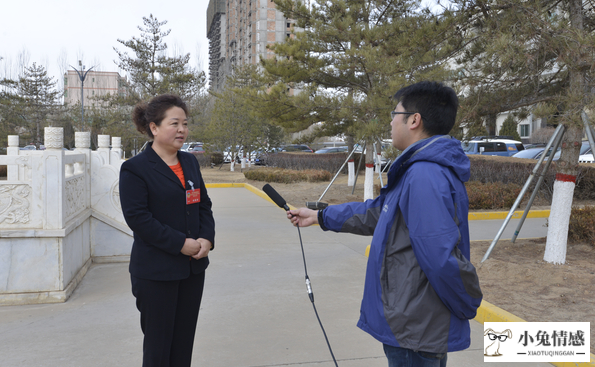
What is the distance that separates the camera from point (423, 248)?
5.86ft

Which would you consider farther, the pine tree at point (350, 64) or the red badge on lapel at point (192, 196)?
the pine tree at point (350, 64)

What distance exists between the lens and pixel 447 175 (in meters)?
1.87

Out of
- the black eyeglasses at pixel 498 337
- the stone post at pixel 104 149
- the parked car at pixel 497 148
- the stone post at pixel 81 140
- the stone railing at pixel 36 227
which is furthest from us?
the parked car at pixel 497 148

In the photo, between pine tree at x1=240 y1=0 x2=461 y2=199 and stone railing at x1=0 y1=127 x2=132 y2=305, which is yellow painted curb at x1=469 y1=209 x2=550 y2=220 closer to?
pine tree at x1=240 y1=0 x2=461 y2=199

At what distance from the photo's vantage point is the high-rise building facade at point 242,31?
69875mm

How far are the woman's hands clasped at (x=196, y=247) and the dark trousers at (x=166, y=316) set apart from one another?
0.16m

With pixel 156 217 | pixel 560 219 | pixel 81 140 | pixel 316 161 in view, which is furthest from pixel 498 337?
pixel 316 161

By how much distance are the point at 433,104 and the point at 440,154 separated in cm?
26

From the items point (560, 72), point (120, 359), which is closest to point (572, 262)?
point (560, 72)

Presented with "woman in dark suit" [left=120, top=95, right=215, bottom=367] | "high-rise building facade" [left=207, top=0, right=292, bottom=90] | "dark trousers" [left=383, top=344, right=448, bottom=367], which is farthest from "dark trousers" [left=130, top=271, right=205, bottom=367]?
"high-rise building facade" [left=207, top=0, right=292, bottom=90]

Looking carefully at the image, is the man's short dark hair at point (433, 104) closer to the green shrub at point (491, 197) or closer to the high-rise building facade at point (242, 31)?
the green shrub at point (491, 197)

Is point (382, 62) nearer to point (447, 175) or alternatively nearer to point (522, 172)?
point (522, 172)

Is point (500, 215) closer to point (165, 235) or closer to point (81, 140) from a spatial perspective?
point (81, 140)

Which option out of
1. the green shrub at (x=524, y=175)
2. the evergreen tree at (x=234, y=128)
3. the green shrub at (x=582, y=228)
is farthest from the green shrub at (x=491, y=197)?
the evergreen tree at (x=234, y=128)
